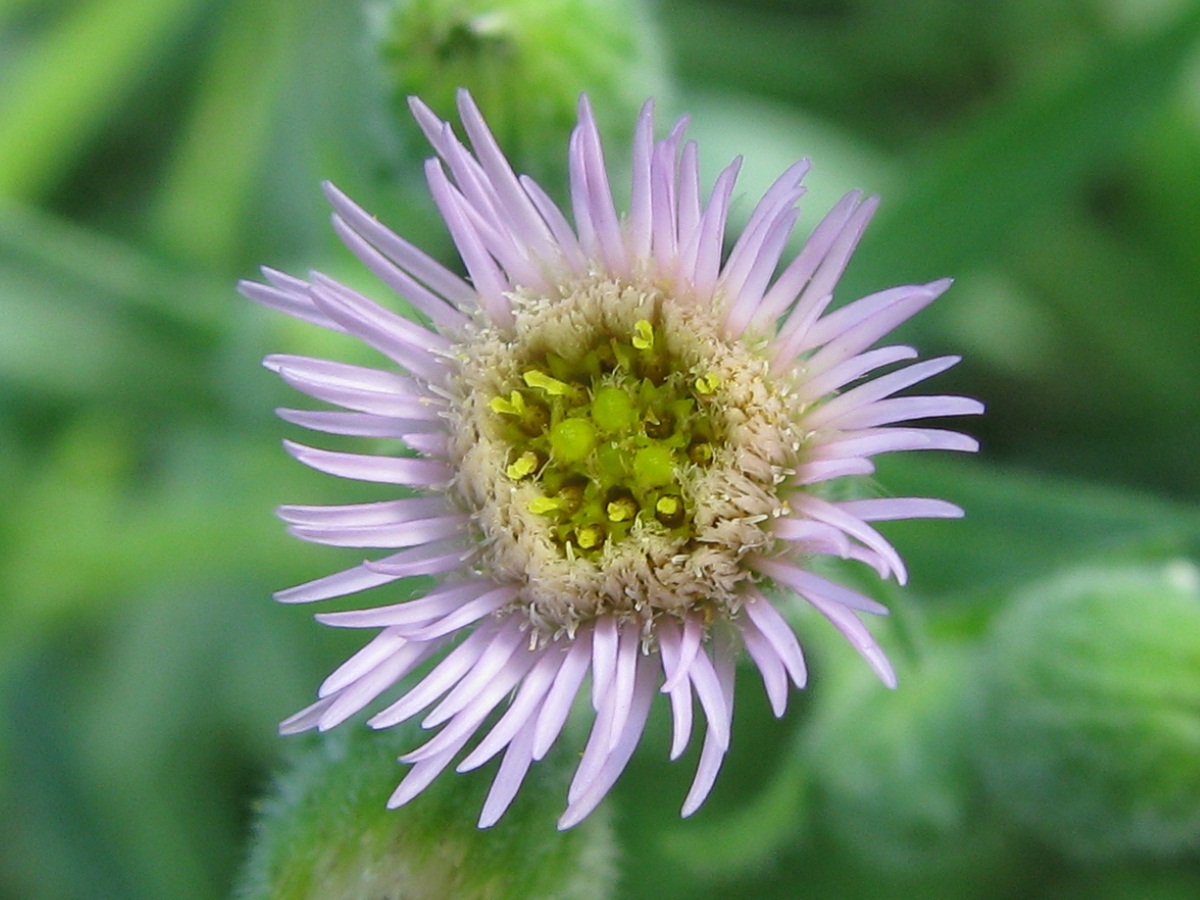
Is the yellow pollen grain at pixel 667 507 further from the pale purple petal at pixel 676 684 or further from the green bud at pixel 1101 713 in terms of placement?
the green bud at pixel 1101 713

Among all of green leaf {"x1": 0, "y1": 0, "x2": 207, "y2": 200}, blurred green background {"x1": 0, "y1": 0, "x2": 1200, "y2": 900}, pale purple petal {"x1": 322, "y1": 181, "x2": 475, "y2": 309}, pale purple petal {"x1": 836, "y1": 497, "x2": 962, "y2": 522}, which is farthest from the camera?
green leaf {"x1": 0, "y1": 0, "x2": 207, "y2": 200}

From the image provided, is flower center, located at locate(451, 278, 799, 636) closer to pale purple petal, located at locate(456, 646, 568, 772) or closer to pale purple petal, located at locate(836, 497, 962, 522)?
pale purple petal, located at locate(456, 646, 568, 772)

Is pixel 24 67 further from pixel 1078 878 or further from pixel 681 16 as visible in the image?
pixel 1078 878

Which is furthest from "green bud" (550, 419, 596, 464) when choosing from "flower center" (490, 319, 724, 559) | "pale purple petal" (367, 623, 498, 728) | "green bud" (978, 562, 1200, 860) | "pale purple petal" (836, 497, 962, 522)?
"green bud" (978, 562, 1200, 860)

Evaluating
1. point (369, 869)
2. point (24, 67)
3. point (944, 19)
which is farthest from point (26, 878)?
point (944, 19)

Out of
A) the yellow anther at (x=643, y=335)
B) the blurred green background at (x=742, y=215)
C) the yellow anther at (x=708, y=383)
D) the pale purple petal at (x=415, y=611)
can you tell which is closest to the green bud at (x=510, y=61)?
the blurred green background at (x=742, y=215)

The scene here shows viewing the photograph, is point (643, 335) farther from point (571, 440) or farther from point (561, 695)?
point (561, 695)
